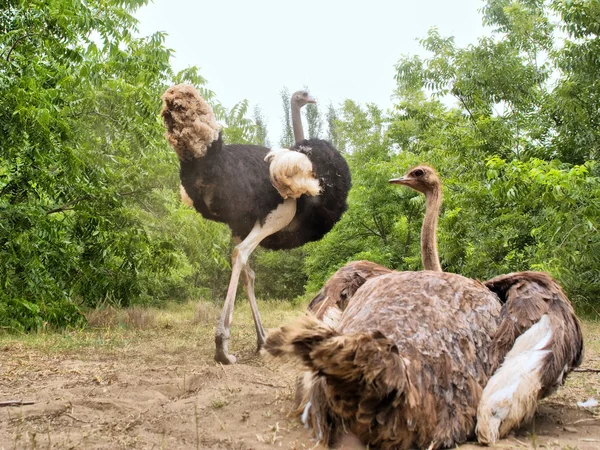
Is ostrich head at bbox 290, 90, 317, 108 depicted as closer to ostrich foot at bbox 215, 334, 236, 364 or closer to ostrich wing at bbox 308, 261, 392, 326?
ostrich foot at bbox 215, 334, 236, 364

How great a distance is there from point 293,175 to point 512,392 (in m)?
3.30

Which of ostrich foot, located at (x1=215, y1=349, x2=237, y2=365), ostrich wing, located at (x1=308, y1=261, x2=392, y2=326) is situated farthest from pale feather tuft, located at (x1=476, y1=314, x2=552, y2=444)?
ostrich foot, located at (x1=215, y1=349, x2=237, y2=365)

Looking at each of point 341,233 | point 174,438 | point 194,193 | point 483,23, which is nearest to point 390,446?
point 174,438

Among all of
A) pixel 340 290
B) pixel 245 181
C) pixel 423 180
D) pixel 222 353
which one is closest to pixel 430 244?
pixel 423 180

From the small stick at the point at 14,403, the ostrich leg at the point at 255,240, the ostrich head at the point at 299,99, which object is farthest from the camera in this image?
the ostrich head at the point at 299,99

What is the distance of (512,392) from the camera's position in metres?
2.62

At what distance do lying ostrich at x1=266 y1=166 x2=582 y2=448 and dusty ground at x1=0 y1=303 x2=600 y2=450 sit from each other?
15 cm

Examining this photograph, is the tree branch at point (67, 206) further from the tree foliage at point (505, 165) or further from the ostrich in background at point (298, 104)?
the tree foliage at point (505, 165)

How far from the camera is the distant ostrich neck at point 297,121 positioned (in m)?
6.84

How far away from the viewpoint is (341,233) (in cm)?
1634

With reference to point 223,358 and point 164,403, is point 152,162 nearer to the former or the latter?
point 223,358

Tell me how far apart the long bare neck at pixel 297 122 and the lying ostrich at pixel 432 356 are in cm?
381

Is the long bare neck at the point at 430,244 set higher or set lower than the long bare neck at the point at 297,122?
lower

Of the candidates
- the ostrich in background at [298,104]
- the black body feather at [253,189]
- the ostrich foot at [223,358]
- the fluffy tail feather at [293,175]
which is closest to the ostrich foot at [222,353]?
the ostrich foot at [223,358]
